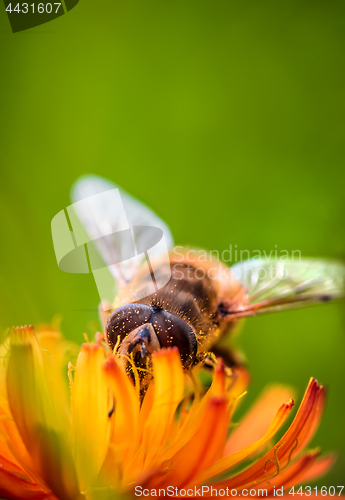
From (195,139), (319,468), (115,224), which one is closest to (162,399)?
(319,468)

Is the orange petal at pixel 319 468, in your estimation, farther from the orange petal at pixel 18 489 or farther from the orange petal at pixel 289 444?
the orange petal at pixel 18 489

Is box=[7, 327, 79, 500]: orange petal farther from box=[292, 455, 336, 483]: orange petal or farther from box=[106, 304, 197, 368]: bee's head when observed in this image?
box=[292, 455, 336, 483]: orange petal

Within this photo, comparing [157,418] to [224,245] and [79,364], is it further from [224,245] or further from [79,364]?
[224,245]

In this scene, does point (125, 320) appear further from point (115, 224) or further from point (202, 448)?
point (115, 224)

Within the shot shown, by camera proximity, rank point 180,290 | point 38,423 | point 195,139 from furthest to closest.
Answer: point 195,139 → point 180,290 → point 38,423

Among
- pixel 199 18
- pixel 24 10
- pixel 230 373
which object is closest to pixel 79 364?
pixel 230 373

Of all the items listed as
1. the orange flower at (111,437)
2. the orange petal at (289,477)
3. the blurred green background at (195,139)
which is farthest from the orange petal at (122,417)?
the blurred green background at (195,139)
